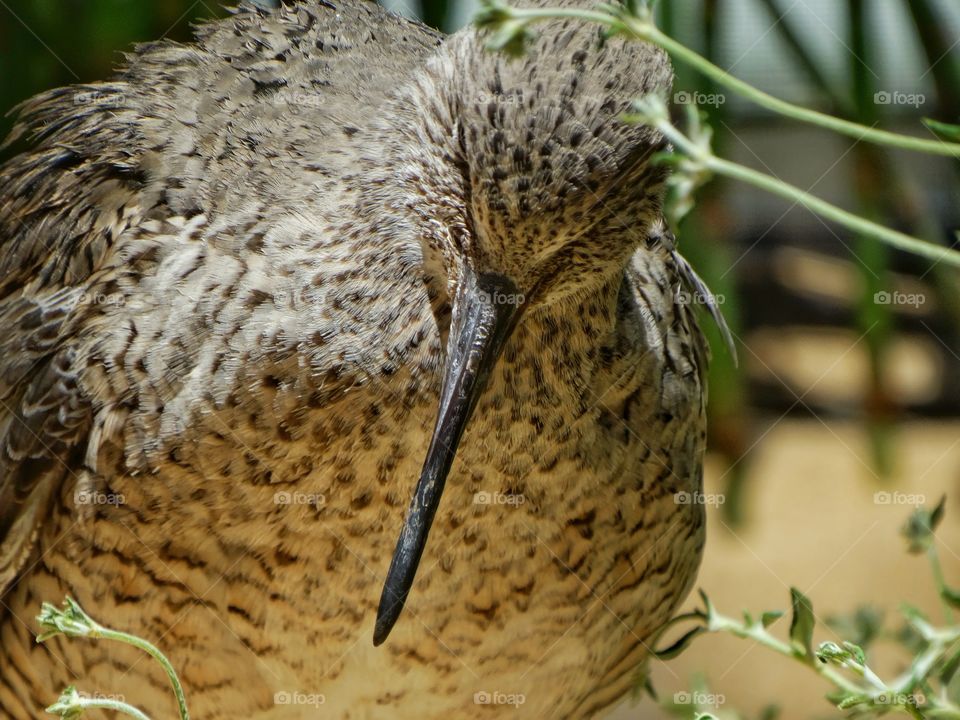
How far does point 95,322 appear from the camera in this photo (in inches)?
101

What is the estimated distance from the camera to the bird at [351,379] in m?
2.17

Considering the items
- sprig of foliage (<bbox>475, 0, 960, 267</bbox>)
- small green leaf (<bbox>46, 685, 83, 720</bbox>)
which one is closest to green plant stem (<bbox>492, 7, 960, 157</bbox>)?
sprig of foliage (<bbox>475, 0, 960, 267</bbox>)

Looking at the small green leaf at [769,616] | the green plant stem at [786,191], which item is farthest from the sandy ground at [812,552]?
the green plant stem at [786,191]

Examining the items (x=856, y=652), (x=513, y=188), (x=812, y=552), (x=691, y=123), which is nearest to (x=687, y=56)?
(x=691, y=123)

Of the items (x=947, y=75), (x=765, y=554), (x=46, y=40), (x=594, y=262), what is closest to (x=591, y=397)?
(x=594, y=262)

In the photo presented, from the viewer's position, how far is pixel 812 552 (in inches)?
249

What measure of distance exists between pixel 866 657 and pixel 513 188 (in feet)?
3.04

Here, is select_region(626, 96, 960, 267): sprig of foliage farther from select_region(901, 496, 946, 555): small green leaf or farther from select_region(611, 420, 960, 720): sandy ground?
select_region(611, 420, 960, 720): sandy ground

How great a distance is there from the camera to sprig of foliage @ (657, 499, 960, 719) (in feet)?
5.87

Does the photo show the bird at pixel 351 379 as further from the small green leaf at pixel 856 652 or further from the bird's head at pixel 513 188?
the small green leaf at pixel 856 652

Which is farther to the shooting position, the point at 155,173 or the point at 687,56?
the point at 155,173

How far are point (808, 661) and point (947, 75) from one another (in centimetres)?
346

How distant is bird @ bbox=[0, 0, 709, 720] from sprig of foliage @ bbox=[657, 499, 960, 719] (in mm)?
446

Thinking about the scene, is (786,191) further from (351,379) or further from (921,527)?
(351,379)
